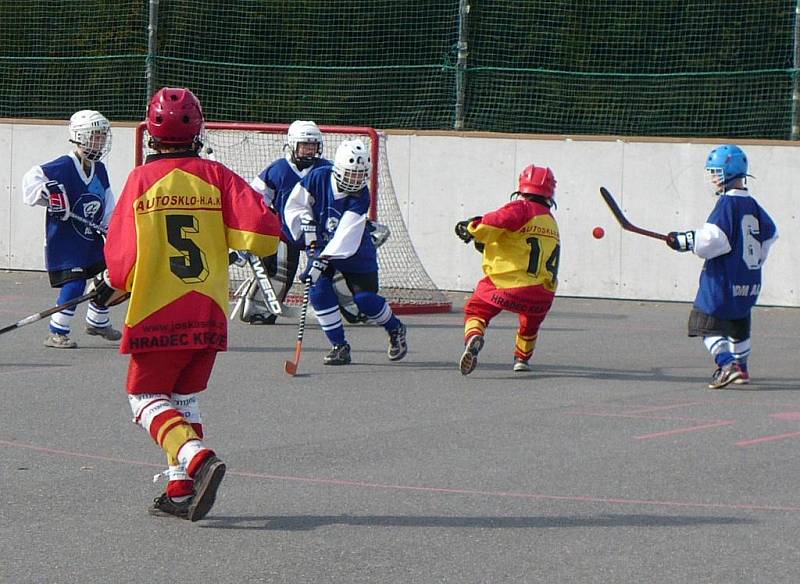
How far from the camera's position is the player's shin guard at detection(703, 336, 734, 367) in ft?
32.0

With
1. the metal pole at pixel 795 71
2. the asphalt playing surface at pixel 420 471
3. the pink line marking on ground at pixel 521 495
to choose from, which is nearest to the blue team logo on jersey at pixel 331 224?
the asphalt playing surface at pixel 420 471

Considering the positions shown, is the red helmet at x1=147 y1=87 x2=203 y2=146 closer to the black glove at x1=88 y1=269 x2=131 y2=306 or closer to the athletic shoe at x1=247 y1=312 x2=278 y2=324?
the black glove at x1=88 y1=269 x2=131 y2=306

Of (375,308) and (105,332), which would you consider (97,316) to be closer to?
(105,332)

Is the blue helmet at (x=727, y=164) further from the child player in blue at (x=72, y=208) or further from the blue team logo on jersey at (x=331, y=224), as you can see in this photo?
the child player in blue at (x=72, y=208)

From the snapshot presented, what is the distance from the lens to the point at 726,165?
983cm

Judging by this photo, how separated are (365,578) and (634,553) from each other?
1051 mm

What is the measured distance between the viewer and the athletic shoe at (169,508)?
593 cm

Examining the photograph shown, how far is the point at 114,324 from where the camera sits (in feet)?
41.2

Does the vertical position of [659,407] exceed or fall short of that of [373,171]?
it falls short

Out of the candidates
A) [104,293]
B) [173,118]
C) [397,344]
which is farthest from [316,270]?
[173,118]

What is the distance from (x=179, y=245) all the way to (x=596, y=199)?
9.76 metres

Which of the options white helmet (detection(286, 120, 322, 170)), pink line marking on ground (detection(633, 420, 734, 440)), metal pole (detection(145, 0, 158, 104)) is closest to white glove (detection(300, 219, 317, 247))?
white helmet (detection(286, 120, 322, 170))

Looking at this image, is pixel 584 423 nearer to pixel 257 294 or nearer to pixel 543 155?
pixel 257 294

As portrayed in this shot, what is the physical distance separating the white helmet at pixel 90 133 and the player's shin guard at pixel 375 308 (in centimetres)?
230
